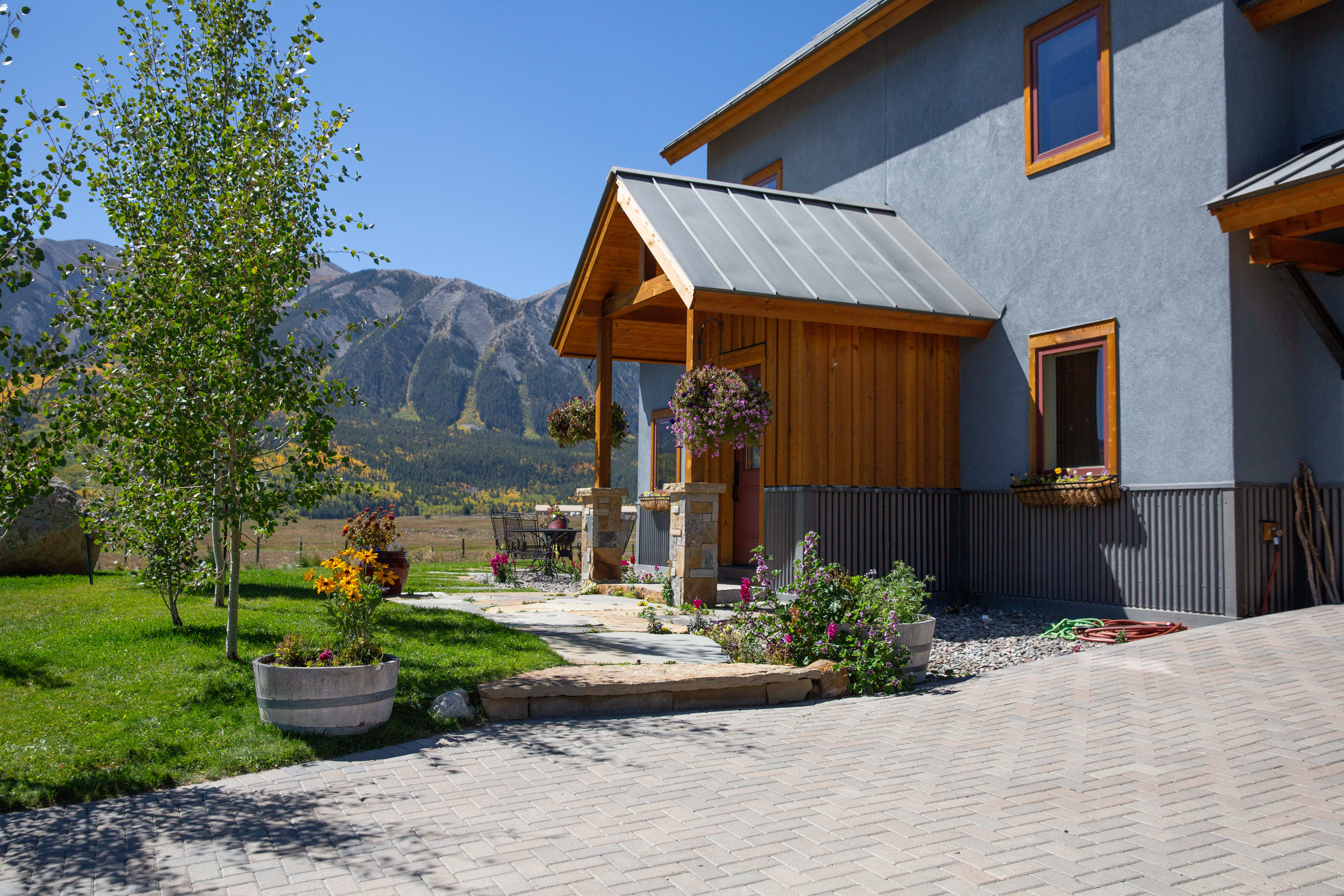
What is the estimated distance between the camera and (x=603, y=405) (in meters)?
12.6

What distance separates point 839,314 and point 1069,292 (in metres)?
2.47

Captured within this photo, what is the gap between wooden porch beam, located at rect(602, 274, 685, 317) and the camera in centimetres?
1081

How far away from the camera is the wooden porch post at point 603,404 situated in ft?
41.1

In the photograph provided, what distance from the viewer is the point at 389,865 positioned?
347 centimetres

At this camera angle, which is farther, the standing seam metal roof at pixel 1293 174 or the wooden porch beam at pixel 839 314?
the wooden porch beam at pixel 839 314

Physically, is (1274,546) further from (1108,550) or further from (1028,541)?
(1028,541)

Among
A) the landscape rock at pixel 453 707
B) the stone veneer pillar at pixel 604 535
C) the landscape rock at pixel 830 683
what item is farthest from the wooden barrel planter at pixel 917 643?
the stone veneer pillar at pixel 604 535

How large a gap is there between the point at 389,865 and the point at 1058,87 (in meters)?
10.2

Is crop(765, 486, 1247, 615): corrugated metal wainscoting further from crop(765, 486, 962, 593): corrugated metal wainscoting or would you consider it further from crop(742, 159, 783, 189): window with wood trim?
crop(742, 159, 783, 189): window with wood trim

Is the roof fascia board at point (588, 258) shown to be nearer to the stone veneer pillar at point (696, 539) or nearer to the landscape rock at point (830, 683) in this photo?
the stone veneer pillar at point (696, 539)

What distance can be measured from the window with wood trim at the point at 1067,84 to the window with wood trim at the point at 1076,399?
1.96m

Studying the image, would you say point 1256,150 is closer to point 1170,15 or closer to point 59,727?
point 1170,15

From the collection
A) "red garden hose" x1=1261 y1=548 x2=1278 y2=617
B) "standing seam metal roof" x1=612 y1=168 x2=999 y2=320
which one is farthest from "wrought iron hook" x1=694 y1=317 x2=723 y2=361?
"red garden hose" x1=1261 y1=548 x2=1278 y2=617

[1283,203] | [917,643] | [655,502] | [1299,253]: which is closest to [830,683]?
[917,643]
